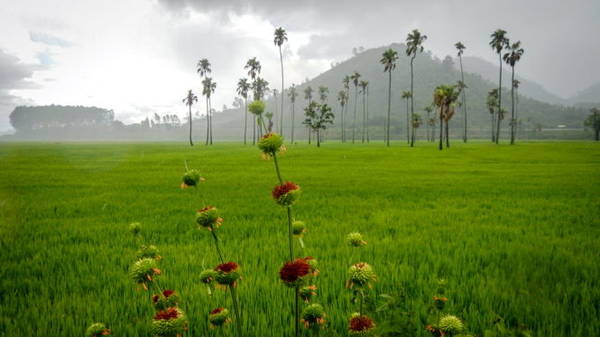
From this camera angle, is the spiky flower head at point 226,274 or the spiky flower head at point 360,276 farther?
the spiky flower head at point 360,276

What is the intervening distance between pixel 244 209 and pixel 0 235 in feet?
18.8

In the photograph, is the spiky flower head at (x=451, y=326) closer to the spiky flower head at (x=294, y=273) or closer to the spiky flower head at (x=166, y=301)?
→ the spiky flower head at (x=294, y=273)

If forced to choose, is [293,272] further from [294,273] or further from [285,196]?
[285,196]

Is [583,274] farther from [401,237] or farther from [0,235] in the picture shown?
[0,235]

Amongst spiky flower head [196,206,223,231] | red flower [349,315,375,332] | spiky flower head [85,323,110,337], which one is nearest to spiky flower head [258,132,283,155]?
spiky flower head [196,206,223,231]

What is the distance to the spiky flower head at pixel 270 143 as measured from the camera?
1.75m

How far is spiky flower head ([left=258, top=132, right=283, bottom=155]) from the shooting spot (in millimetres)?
1747

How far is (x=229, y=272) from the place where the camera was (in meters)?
1.73

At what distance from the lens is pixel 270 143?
176 centimetres

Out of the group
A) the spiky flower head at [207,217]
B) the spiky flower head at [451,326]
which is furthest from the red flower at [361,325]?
the spiky flower head at [207,217]

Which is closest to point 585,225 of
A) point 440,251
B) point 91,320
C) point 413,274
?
point 440,251

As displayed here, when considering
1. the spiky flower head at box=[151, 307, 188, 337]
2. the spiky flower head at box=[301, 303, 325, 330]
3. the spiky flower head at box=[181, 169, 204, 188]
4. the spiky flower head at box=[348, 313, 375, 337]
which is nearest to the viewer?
the spiky flower head at box=[151, 307, 188, 337]

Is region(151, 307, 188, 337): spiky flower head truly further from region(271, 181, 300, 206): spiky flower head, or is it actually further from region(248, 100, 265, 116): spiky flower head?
region(248, 100, 265, 116): spiky flower head

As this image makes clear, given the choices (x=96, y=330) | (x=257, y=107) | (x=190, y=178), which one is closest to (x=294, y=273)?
(x=190, y=178)
